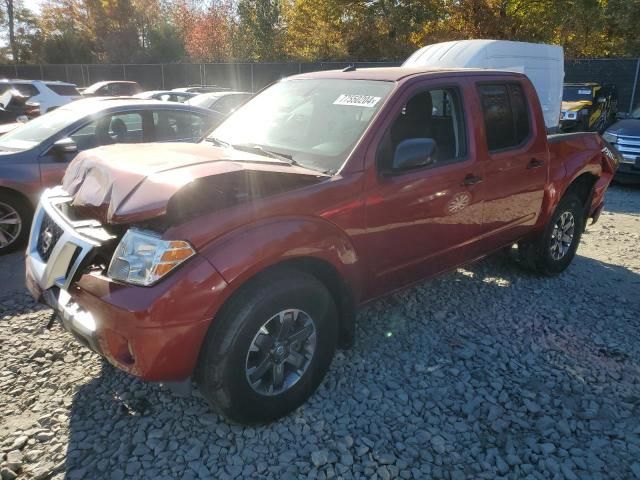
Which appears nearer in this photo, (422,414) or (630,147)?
(422,414)

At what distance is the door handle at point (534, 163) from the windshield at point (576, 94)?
11760 mm

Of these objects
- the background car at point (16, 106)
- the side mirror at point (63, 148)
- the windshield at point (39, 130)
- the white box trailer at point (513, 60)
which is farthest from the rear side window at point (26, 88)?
the white box trailer at point (513, 60)

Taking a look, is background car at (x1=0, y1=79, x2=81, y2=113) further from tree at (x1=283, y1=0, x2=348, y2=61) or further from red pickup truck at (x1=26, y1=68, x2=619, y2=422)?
tree at (x1=283, y1=0, x2=348, y2=61)

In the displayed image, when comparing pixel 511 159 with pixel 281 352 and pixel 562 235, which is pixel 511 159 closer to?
pixel 562 235

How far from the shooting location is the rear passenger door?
3939 mm

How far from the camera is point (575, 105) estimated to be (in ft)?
45.4

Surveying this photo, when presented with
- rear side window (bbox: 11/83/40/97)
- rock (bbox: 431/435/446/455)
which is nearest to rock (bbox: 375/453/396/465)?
rock (bbox: 431/435/446/455)

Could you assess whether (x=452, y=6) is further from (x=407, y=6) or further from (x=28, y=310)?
(x=28, y=310)

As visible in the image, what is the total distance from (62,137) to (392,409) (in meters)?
4.70

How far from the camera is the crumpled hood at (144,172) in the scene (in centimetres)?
238

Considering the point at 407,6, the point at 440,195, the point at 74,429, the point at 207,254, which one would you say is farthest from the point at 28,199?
the point at 407,6

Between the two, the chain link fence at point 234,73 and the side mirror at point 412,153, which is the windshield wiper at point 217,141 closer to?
the side mirror at point 412,153

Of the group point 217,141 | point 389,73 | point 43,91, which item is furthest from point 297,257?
point 43,91

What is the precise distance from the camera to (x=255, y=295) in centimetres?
258
